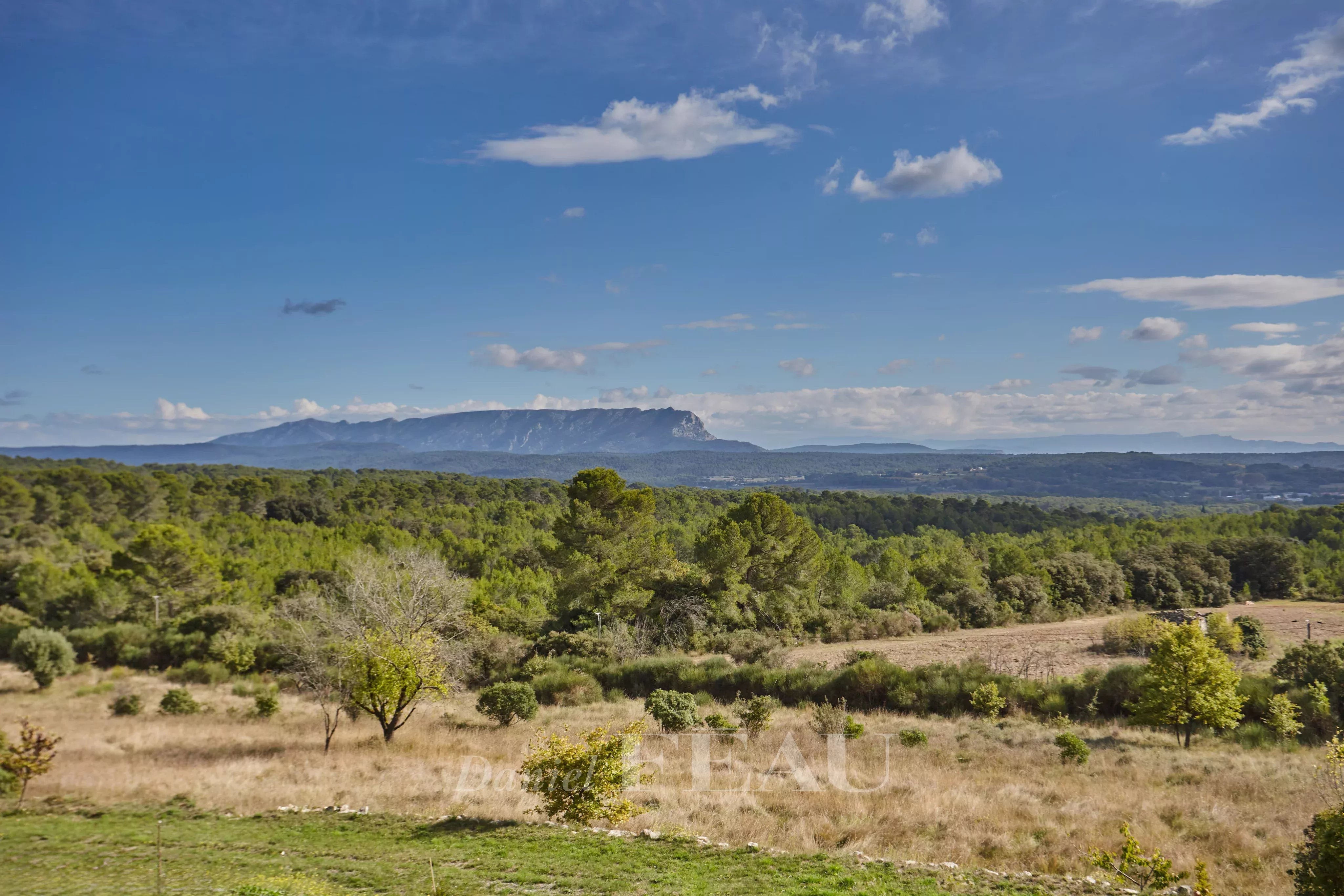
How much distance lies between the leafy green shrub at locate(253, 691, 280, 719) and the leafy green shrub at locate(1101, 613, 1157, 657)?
32.2 metres

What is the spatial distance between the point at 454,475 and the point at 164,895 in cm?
10299

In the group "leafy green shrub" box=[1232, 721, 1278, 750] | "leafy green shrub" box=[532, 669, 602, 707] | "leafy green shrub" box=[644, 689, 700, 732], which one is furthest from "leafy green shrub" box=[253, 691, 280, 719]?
"leafy green shrub" box=[1232, 721, 1278, 750]

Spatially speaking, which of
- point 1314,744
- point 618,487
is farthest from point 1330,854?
point 618,487

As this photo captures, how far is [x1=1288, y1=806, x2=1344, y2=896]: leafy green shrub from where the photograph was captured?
20.4 feet

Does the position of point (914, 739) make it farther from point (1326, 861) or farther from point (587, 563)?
point (587, 563)

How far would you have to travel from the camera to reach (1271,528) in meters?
64.4

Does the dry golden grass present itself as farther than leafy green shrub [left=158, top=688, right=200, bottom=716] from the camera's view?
No

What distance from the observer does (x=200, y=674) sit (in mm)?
30688

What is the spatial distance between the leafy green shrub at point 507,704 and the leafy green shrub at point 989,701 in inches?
525

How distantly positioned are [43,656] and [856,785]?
1255 inches

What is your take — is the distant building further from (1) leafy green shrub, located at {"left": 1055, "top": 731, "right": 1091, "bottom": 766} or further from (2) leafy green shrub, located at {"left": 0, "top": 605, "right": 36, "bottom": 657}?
(2) leafy green shrub, located at {"left": 0, "top": 605, "right": 36, "bottom": 657}

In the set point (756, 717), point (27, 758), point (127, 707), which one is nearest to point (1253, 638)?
point (756, 717)

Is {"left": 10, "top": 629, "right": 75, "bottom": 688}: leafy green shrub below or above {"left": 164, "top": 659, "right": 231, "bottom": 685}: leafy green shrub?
above

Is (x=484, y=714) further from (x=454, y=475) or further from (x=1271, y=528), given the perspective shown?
(x=454, y=475)
